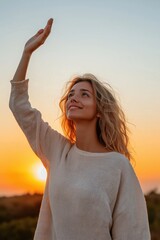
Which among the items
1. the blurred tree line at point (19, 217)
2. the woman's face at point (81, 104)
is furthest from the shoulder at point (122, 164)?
the blurred tree line at point (19, 217)

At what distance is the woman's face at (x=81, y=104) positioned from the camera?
8.38 feet

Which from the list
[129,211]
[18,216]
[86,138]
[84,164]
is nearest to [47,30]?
[86,138]

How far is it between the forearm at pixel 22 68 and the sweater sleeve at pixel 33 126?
0.03 metres

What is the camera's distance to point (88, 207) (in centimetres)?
237

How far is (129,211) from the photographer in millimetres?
2453

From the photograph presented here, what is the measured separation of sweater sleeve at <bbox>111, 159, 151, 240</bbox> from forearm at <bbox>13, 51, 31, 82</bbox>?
70 centimetres

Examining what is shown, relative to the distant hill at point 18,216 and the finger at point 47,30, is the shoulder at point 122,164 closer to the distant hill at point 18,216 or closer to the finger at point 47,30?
the finger at point 47,30

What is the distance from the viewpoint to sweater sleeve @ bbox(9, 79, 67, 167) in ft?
8.42

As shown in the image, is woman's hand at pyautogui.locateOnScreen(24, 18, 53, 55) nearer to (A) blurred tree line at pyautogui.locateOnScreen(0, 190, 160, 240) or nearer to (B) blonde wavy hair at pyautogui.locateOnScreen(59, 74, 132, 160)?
(B) blonde wavy hair at pyautogui.locateOnScreen(59, 74, 132, 160)

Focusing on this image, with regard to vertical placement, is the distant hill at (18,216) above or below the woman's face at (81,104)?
below

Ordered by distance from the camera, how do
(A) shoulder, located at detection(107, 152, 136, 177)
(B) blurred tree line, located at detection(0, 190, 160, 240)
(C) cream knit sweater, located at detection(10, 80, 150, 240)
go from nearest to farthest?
(C) cream knit sweater, located at detection(10, 80, 150, 240) → (A) shoulder, located at detection(107, 152, 136, 177) → (B) blurred tree line, located at detection(0, 190, 160, 240)

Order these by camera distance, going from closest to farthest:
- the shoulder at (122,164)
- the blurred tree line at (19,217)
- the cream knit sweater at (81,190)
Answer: the cream knit sweater at (81,190)
the shoulder at (122,164)
the blurred tree line at (19,217)

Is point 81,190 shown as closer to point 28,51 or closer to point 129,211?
point 129,211

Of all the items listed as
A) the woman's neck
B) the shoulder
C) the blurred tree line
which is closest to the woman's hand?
the woman's neck
